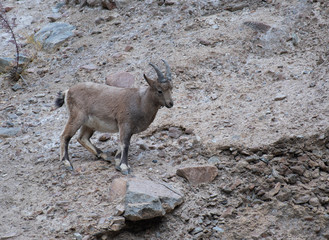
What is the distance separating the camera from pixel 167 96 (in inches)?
262

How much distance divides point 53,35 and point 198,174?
21.2 ft

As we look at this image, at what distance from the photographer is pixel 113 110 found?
6.99m

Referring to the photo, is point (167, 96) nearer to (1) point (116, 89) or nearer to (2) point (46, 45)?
(1) point (116, 89)

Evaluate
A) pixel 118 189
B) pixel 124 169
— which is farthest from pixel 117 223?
pixel 124 169

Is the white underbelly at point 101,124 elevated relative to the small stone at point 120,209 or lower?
elevated

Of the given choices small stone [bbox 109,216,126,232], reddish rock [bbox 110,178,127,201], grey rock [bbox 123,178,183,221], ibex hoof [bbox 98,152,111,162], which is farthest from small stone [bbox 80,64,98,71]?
small stone [bbox 109,216,126,232]

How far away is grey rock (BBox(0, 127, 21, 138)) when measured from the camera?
8.09 m

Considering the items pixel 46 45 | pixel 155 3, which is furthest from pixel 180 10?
pixel 46 45

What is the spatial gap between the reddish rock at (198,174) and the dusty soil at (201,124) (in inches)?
3.6

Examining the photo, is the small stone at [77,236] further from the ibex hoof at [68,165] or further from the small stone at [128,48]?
the small stone at [128,48]

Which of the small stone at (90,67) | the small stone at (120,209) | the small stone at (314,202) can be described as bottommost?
the small stone at (314,202)

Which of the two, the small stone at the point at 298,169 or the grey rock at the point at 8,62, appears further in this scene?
the grey rock at the point at 8,62

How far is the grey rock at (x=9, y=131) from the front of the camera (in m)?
8.09

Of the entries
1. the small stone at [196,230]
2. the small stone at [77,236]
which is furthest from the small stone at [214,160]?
the small stone at [77,236]
